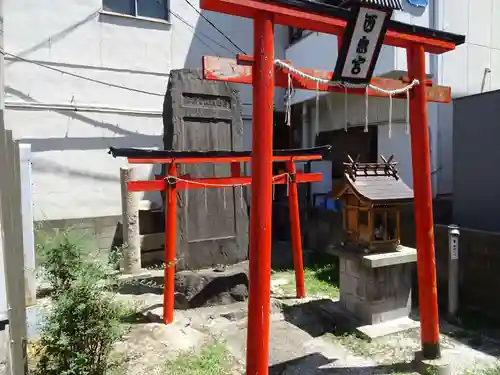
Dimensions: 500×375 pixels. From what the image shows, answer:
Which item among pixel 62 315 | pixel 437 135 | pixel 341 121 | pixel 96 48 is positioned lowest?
pixel 62 315

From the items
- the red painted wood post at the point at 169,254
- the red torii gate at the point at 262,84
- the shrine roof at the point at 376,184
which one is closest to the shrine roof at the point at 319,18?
the red torii gate at the point at 262,84

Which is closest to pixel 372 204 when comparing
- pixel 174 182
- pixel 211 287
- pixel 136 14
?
pixel 174 182

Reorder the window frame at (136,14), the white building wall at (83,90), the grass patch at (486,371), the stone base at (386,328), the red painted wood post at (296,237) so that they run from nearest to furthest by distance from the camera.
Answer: the grass patch at (486,371) < the stone base at (386,328) < the red painted wood post at (296,237) < the white building wall at (83,90) < the window frame at (136,14)

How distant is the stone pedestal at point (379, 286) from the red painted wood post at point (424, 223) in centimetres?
92

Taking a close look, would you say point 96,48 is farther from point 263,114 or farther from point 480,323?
point 480,323

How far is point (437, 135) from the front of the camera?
9.80 meters

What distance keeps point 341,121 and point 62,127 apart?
8.01 metres

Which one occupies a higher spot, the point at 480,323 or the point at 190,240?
the point at 190,240

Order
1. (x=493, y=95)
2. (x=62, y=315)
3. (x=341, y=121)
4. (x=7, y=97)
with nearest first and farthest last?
(x=62, y=315)
(x=493, y=95)
(x=7, y=97)
(x=341, y=121)

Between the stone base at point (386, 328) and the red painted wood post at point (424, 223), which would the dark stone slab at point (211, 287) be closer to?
the stone base at point (386, 328)

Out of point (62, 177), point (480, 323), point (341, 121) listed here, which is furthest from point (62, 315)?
point (341, 121)

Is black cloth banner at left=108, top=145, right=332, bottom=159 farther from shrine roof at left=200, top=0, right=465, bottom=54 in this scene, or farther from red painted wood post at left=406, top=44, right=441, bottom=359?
shrine roof at left=200, top=0, right=465, bottom=54

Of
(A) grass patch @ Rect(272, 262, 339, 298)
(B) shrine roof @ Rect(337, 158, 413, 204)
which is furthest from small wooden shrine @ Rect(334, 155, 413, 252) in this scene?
(A) grass patch @ Rect(272, 262, 339, 298)

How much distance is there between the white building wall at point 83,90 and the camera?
32.3ft
